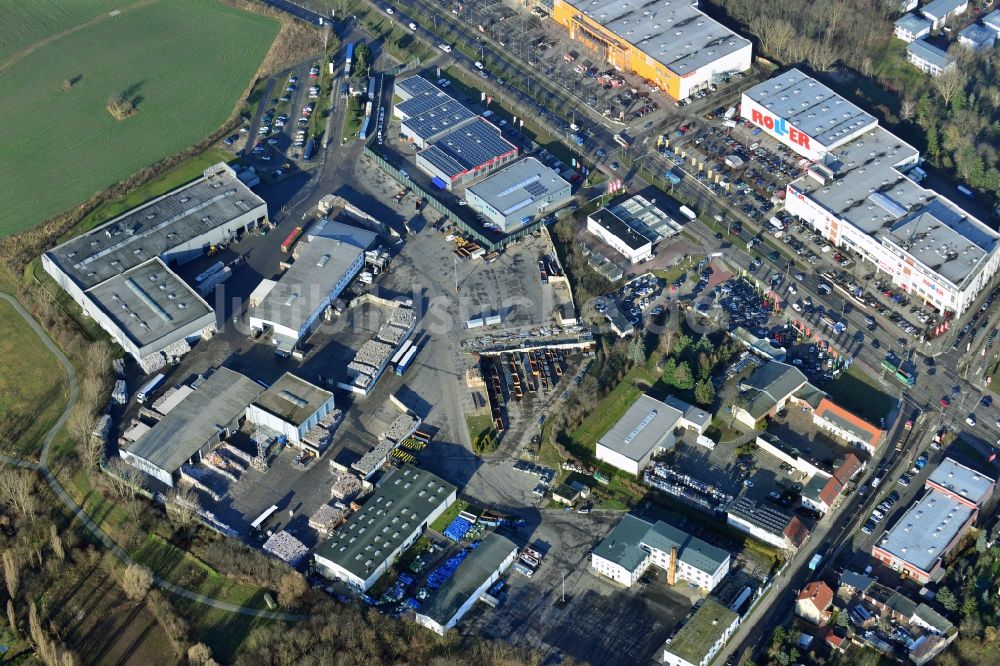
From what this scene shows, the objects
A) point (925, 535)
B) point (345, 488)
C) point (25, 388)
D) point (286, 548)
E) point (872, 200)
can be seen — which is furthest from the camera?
point (872, 200)

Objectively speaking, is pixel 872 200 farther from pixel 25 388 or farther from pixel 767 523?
Answer: pixel 25 388

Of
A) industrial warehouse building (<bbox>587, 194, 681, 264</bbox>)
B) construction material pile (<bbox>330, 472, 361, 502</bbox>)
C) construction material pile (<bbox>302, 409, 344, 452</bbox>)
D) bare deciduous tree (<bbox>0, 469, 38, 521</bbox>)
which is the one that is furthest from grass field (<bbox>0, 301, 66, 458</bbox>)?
industrial warehouse building (<bbox>587, 194, 681, 264</bbox>)

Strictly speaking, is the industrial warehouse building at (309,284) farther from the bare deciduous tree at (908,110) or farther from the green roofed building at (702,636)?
the bare deciduous tree at (908,110)

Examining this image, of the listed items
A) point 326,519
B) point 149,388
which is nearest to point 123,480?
point 149,388

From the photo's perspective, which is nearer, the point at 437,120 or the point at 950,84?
the point at 950,84

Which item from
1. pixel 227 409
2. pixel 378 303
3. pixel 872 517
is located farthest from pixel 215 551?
pixel 872 517

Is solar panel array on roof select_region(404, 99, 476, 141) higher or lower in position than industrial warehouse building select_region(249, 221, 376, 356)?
higher

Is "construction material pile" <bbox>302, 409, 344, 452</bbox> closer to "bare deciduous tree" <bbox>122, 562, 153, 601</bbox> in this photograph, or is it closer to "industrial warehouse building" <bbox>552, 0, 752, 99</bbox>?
"bare deciduous tree" <bbox>122, 562, 153, 601</bbox>
